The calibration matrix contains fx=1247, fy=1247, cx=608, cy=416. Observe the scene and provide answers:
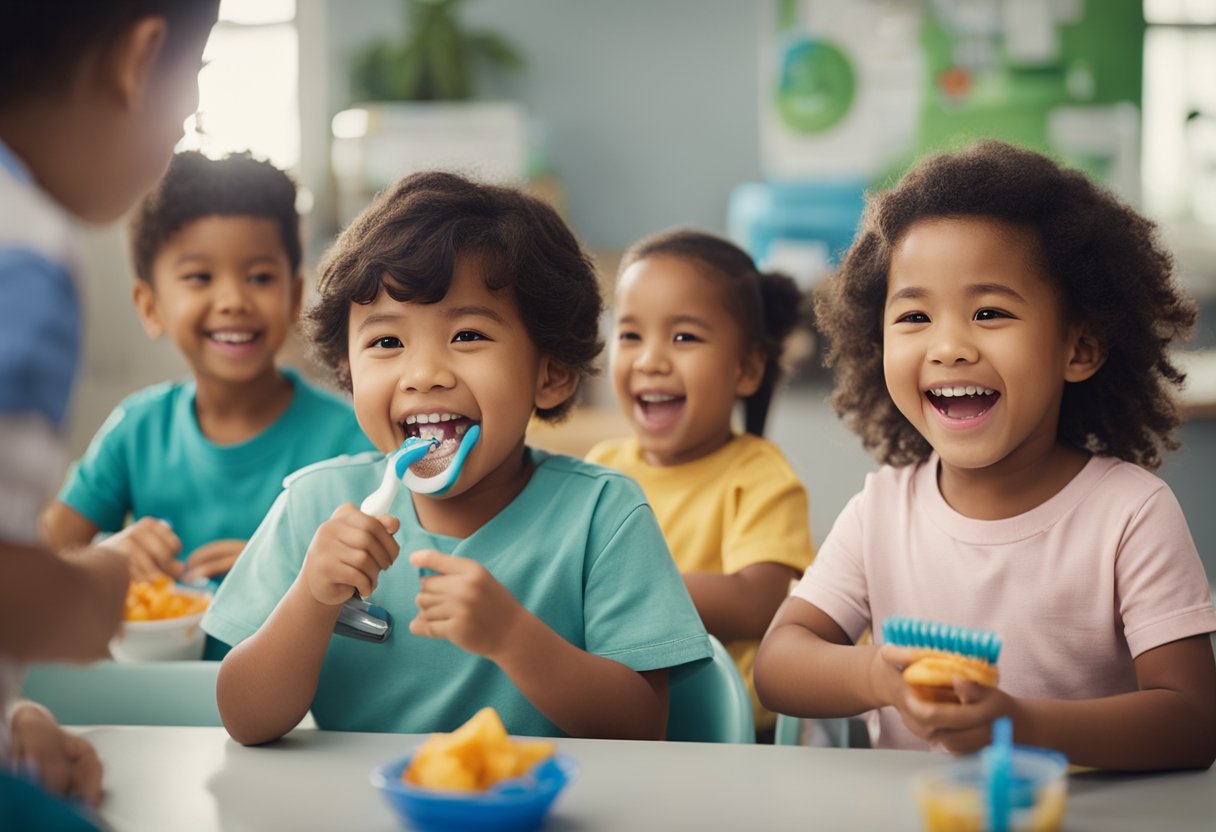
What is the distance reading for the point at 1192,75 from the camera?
452 centimetres

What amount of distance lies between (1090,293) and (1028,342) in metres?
0.09

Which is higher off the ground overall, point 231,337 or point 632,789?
point 231,337

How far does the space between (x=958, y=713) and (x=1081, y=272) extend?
49 centimetres

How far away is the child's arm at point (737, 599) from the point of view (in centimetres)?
144

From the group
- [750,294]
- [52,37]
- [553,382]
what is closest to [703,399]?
[750,294]

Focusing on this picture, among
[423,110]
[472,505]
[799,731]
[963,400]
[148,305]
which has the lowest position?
[799,731]

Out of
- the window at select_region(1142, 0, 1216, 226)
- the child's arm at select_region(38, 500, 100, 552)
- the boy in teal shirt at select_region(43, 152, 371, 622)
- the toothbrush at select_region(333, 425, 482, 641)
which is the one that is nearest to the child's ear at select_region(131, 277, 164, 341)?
the boy in teal shirt at select_region(43, 152, 371, 622)

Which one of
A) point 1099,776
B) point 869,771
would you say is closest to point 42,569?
point 869,771

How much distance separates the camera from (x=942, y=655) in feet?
2.72

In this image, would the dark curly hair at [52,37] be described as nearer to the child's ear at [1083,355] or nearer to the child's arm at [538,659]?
the child's arm at [538,659]

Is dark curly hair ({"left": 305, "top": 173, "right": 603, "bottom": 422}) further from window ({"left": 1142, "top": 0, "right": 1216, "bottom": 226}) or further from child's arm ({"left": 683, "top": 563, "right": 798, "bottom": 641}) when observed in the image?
window ({"left": 1142, "top": 0, "right": 1216, "bottom": 226})

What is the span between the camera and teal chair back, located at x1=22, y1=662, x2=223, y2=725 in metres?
1.11

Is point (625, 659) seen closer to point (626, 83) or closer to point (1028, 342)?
point (1028, 342)

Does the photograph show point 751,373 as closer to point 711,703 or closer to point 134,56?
point 711,703
